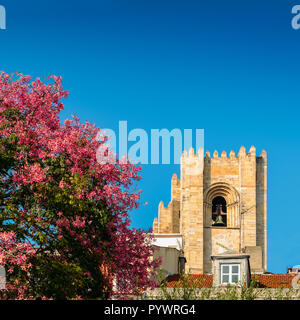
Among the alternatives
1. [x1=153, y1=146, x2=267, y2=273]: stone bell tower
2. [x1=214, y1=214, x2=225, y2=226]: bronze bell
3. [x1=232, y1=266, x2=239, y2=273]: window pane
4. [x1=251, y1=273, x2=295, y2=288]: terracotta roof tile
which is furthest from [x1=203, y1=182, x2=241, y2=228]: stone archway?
[x1=232, y1=266, x2=239, y2=273]: window pane

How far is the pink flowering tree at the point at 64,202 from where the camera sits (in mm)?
17156

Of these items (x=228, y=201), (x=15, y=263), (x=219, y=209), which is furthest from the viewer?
(x=219, y=209)

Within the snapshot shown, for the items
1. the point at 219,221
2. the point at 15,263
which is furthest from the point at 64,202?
the point at 219,221

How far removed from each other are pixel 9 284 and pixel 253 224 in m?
62.1

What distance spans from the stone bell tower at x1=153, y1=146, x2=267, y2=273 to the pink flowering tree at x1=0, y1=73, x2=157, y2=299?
5704cm

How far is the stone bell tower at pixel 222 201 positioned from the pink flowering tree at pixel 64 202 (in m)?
57.0

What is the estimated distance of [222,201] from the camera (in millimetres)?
79500

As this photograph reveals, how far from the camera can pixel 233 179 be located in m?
78.4

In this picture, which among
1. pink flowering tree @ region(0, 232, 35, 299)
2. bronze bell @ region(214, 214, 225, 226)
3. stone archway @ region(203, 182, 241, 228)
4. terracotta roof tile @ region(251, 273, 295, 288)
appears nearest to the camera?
pink flowering tree @ region(0, 232, 35, 299)

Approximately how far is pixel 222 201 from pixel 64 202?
63.1 m

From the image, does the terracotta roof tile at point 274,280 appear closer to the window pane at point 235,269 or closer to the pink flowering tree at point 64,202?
the window pane at point 235,269

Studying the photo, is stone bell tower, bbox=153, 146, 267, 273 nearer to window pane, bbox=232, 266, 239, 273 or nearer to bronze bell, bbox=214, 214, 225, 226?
bronze bell, bbox=214, 214, 225, 226

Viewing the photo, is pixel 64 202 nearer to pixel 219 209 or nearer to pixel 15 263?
pixel 15 263

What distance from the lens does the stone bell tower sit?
76.2m
